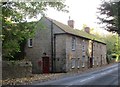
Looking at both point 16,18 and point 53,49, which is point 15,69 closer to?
point 16,18

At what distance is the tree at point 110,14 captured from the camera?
9.69m

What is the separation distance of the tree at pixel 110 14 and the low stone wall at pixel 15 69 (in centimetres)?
1742

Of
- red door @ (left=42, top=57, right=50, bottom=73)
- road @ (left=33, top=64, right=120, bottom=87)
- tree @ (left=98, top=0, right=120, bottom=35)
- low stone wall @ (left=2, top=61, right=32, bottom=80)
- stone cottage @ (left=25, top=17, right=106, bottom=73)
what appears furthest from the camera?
red door @ (left=42, top=57, right=50, bottom=73)

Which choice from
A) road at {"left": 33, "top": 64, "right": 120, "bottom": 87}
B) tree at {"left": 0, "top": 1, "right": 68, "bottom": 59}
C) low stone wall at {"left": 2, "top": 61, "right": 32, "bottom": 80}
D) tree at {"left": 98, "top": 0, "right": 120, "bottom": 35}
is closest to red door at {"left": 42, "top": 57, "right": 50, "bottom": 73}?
low stone wall at {"left": 2, "top": 61, "right": 32, "bottom": 80}

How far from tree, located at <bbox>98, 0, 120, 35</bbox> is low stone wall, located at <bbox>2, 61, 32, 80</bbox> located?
1742cm

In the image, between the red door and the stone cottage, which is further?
the red door

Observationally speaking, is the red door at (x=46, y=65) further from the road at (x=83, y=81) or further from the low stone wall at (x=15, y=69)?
the road at (x=83, y=81)

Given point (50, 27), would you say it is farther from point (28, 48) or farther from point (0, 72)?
point (0, 72)

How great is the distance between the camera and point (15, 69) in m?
28.8

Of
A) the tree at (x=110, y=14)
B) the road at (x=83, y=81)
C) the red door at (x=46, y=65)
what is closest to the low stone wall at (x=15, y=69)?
the road at (x=83, y=81)

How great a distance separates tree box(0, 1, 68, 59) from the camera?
19.8 meters

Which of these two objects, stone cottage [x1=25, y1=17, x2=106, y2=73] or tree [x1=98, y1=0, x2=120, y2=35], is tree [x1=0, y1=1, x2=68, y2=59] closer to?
tree [x1=98, y1=0, x2=120, y2=35]

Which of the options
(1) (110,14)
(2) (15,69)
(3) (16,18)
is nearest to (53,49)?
(2) (15,69)

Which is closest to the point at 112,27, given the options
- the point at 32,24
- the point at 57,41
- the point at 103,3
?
the point at 103,3
